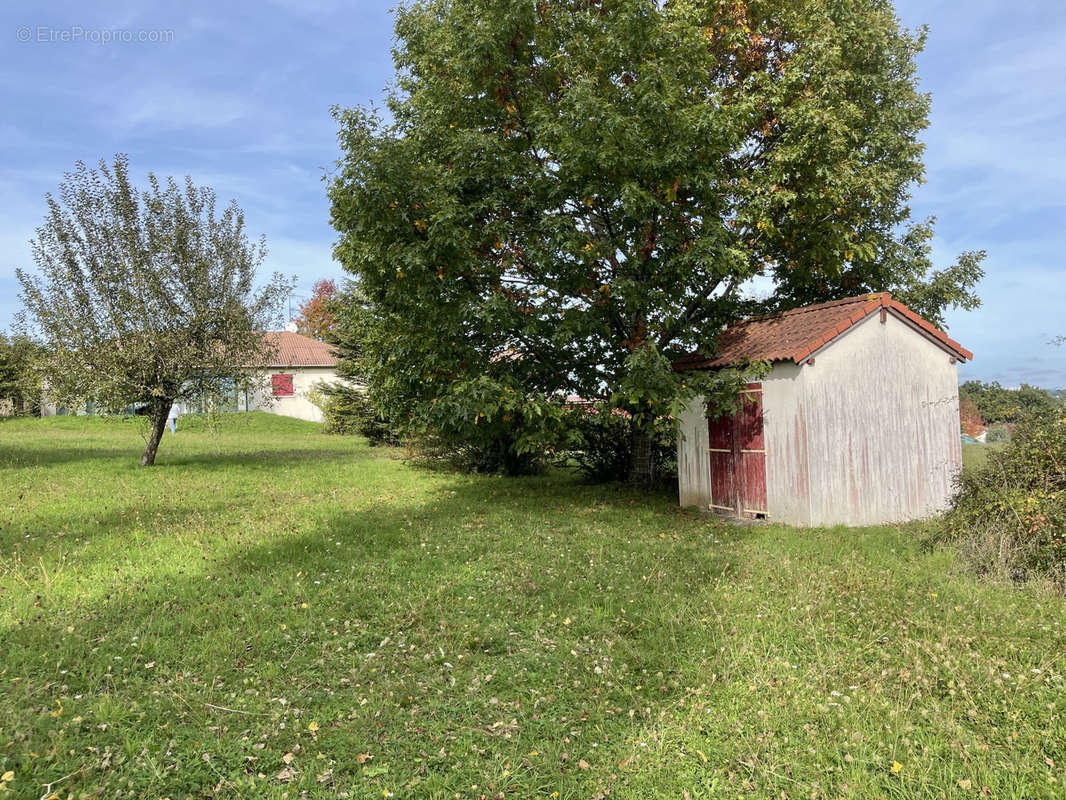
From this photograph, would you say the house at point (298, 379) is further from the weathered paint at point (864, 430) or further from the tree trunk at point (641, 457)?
the weathered paint at point (864, 430)

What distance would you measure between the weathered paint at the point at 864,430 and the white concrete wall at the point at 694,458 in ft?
5.14

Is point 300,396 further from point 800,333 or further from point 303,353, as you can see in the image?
point 800,333

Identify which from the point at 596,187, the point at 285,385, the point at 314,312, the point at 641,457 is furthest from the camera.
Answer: the point at 314,312

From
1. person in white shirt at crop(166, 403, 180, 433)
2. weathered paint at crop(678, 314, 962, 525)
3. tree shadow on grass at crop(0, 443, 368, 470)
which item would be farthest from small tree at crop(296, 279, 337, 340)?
weathered paint at crop(678, 314, 962, 525)

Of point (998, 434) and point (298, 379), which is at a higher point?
point (298, 379)

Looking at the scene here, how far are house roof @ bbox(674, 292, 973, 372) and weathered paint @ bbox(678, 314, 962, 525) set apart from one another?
204mm

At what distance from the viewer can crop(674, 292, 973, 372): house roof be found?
11.3m

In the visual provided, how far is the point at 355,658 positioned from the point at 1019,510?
24.9ft

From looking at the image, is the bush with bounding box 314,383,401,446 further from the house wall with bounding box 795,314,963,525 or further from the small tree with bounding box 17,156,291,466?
the house wall with bounding box 795,314,963,525

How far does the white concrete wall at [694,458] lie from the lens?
522 inches

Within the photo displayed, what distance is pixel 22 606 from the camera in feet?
21.5

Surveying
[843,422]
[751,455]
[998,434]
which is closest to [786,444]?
[751,455]

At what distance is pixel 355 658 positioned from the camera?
5.53m

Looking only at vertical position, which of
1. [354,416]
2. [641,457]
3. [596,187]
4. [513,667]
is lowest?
[513,667]
